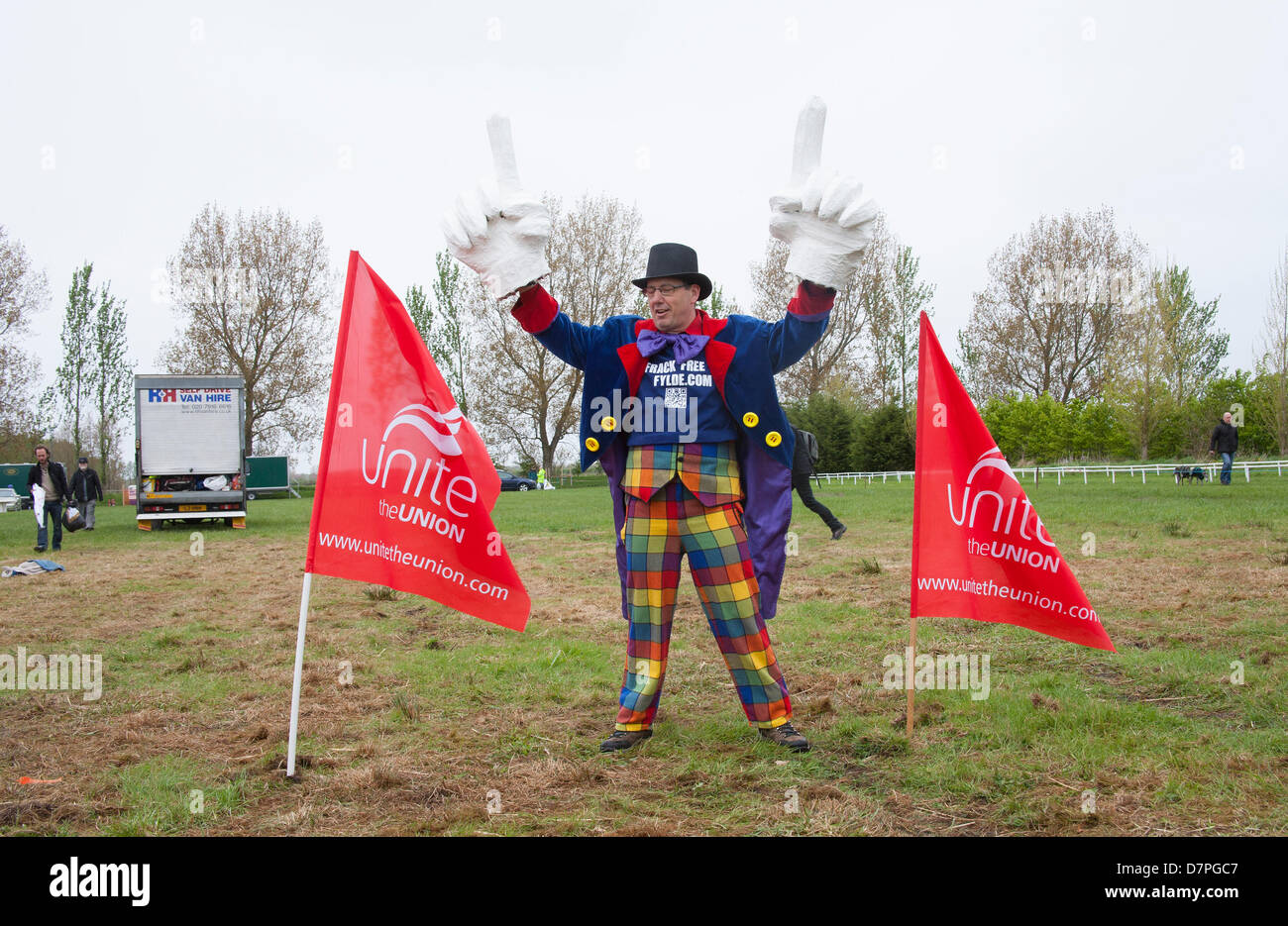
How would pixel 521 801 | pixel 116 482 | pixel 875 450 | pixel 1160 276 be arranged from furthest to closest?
pixel 116 482 < pixel 875 450 < pixel 1160 276 < pixel 521 801

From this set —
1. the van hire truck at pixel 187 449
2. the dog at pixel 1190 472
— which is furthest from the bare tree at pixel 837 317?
the van hire truck at pixel 187 449

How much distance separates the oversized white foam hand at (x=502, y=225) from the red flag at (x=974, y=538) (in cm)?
197

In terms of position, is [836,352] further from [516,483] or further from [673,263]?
[673,263]

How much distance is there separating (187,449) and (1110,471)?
23568 millimetres

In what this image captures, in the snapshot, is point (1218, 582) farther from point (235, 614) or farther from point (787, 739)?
point (235, 614)

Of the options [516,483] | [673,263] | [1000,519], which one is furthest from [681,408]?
[516,483]

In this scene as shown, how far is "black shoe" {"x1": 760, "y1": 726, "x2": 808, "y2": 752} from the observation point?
13.4ft

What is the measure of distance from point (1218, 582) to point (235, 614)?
847 centimetres

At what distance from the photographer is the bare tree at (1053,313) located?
37.9 meters

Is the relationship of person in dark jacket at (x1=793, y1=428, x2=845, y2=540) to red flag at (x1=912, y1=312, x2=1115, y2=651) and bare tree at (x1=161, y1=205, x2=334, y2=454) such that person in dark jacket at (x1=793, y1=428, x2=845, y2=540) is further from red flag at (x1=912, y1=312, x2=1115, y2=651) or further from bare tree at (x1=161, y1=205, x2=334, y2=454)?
bare tree at (x1=161, y1=205, x2=334, y2=454)

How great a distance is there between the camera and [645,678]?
167 inches

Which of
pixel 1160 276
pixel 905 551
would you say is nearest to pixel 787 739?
pixel 905 551

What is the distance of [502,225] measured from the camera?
408cm

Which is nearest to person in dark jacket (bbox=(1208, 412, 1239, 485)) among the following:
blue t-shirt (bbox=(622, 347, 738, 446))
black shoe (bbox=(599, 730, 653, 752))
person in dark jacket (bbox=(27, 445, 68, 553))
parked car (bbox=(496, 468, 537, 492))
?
blue t-shirt (bbox=(622, 347, 738, 446))
